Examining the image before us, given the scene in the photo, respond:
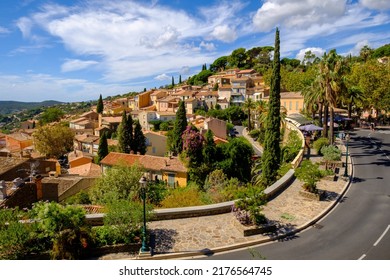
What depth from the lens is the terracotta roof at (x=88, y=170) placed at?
3974 cm

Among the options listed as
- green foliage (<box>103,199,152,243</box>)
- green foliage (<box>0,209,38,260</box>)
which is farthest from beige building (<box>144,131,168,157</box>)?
green foliage (<box>0,209,38,260</box>)

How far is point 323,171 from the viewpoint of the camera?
70.9 feet

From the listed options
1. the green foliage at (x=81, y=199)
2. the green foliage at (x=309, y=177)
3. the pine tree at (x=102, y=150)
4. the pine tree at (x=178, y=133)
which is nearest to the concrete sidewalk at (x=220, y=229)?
the green foliage at (x=309, y=177)

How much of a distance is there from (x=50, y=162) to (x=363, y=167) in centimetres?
4236

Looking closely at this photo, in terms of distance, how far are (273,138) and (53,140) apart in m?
54.3

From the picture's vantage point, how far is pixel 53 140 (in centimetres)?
6316

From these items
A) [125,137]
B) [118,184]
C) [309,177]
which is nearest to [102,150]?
[125,137]

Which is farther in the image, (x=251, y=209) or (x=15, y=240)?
(x=251, y=209)

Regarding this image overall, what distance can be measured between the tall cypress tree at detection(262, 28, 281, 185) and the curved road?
6441 mm

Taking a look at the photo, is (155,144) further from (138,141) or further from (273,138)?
(273,138)

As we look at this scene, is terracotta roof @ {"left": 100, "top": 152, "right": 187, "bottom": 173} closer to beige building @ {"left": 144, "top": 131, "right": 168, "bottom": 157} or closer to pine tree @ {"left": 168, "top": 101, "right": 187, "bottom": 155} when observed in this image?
pine tree @ {"left": 168, "top": 101, "right": 187, "bottom": 155}
